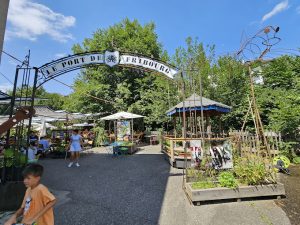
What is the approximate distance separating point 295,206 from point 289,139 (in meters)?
6.30

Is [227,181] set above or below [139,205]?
above

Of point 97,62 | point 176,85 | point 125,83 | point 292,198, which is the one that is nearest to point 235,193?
point 292,198

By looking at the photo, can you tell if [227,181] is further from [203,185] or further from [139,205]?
[139,205]

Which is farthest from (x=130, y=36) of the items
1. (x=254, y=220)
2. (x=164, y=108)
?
(x=254, y=220)

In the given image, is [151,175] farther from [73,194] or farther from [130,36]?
[130,36]

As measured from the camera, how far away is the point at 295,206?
16.6 feet

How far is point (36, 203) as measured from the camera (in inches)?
104

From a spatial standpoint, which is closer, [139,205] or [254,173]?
[139,205]

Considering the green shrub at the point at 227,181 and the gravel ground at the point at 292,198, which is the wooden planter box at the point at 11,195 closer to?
the green shrub at the point at 227,181

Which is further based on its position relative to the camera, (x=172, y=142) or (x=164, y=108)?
(x=164, y=108)

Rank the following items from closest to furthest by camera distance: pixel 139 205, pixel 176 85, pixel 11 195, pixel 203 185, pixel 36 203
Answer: pixel 36 203
pixel 11 195
pixel 139 205
pixel 203 185
pixel 176 85

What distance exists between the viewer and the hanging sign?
775 centimetres

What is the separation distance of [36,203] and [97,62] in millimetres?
5928

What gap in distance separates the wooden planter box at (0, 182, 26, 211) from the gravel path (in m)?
0.89
